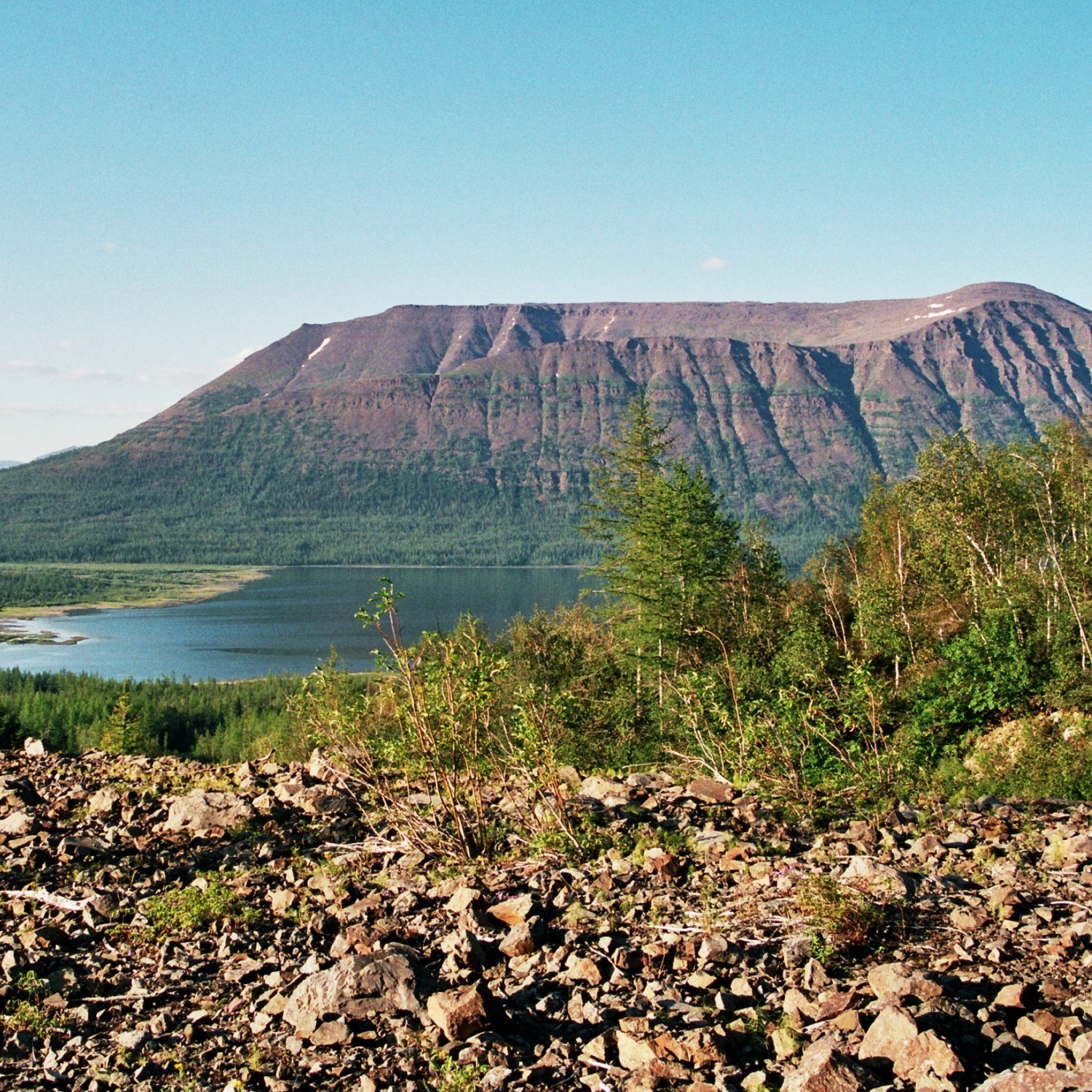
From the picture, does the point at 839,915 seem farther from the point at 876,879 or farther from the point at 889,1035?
the point at 889,1035

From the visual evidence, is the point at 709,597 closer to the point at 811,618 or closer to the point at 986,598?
the point at 811,618

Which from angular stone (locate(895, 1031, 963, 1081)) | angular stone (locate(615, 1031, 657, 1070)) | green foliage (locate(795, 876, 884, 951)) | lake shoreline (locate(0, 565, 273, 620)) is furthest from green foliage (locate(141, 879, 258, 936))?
lake shoreline (locate(0, 565, 273, 620))

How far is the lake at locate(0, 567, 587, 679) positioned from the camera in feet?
362

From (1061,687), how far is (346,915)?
568 inches

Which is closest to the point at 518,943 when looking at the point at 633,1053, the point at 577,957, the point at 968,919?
the point at 577,957

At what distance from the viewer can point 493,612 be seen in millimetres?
153125

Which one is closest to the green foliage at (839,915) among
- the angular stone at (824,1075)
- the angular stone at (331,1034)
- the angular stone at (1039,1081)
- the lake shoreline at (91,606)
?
the angular stone at (824,1075)

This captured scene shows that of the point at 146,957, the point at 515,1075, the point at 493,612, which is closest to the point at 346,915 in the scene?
the point at 146,957

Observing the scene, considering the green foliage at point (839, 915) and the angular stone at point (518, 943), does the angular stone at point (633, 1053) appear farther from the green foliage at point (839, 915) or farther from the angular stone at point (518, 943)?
the green foliage at point (839, 915)

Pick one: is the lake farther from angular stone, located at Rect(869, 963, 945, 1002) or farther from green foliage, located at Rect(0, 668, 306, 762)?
angular stone, located at Rect(869, 963, 945, 1002)

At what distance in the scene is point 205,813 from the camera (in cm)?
918

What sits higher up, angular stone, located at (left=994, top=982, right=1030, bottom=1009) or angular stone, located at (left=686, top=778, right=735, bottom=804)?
angular stone, located at (left=994, top=982, right=1030, bottom=1009)

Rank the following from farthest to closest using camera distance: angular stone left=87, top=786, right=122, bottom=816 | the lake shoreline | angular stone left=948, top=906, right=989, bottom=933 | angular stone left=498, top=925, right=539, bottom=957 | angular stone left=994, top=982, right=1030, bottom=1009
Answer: the lake shoreline → angular stone left=87, top=786, right=122, bottom=816 → angular stone left=498, top=925, right=539, bottom=957 → angular stone left=948, top=906, right=989, bottom=933 → angular stone left=994, top=982, right=1030, bottom=1009

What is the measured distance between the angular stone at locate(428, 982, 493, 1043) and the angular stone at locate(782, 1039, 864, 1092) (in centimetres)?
157
